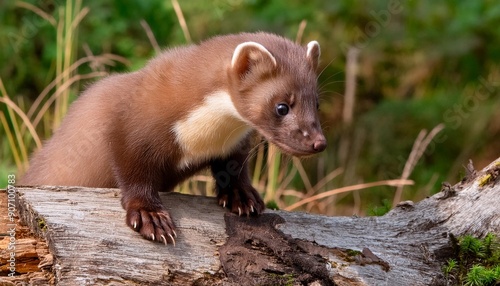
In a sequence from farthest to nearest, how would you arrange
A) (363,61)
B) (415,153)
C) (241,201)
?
(363,61), (415,153), (241,201)

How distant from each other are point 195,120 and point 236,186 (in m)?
0.56

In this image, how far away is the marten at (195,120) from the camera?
369 centimetres

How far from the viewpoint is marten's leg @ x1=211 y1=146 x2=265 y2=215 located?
4.07 metres

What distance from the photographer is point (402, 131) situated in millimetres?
8055

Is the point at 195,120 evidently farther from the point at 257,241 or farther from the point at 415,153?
the point at 415,153

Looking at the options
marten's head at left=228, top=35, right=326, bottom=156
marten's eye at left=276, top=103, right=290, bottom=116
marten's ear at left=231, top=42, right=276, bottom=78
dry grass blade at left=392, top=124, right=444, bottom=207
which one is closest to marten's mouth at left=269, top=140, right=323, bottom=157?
marten's head at left=228, top=35, right=326, bottom=156

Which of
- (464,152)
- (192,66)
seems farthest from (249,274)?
(464,152)

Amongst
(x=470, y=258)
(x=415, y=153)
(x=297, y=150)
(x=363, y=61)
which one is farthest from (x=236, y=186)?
(x=363, y=61)

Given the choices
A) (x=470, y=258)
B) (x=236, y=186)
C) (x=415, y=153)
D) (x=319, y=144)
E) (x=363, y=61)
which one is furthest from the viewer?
(x=363, y=61)

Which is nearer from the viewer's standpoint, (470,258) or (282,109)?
(282,109)

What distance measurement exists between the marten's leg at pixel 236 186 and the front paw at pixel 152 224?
460 mm

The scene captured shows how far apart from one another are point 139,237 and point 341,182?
454cm

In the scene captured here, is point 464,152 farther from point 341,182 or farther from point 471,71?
point 341,182

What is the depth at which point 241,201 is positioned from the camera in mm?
4109
